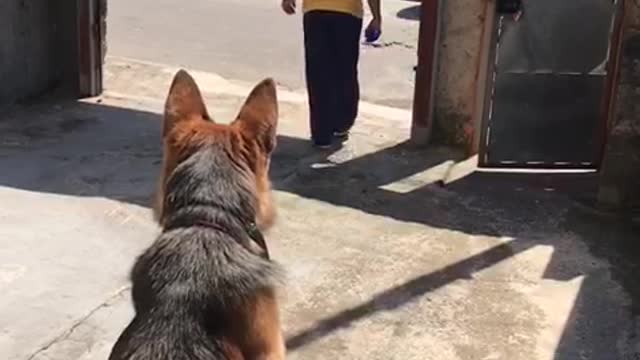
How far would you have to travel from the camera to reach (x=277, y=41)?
1205 cm

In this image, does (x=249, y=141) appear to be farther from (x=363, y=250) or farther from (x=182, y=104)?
(x=363, y=250)

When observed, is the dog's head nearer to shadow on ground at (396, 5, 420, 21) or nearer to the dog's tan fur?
the dog's tan fur

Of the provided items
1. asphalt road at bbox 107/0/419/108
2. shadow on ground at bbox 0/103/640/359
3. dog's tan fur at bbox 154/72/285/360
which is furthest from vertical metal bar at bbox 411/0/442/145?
dog's tan fur at bbox 154/72/285/360

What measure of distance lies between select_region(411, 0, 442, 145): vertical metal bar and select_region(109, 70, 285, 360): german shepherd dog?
13.6 feet

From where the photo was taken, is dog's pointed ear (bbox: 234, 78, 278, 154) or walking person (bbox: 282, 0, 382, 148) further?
walking person (bbox: 282, 0, 382, 148)

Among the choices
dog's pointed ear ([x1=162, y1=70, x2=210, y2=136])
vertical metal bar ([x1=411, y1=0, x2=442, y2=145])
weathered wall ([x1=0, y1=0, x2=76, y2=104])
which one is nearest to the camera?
dog's pointed ear ([x1=162, y1=70, x2=210, y2=136])

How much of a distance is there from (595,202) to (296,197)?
1.98 m

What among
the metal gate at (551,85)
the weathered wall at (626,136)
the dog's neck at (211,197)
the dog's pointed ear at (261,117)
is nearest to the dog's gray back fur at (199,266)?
the dog's neck at (211,197)

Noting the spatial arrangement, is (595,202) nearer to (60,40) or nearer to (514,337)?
(514,337)

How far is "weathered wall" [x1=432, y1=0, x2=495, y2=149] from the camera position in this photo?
23.9ft

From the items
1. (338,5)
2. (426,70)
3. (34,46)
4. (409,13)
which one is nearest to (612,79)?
(426,70)

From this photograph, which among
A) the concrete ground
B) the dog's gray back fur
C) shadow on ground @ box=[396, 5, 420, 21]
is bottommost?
the concrete ground

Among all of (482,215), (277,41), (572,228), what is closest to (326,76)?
(482,215)

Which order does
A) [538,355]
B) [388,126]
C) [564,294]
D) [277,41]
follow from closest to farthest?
1. [538,355]
2. [564,294]
3. [388,126]
4. [277,41]
